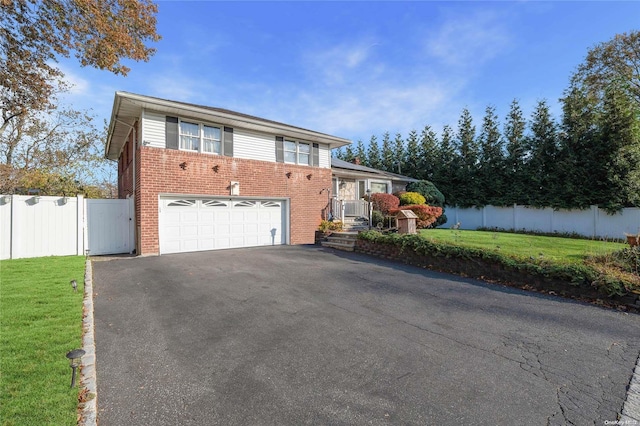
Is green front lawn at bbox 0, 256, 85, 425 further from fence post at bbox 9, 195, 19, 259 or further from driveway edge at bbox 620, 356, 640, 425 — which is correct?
driveway edge at bbox 620, 356, 640, 425

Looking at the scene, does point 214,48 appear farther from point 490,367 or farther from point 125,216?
point 490,367

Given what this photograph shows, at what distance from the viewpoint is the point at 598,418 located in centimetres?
260

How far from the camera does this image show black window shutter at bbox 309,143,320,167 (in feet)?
50.4

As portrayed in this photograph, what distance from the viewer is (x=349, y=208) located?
59.0ft

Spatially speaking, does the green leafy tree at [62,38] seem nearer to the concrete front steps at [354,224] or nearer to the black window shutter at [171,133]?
the black window shutter at [171,133]

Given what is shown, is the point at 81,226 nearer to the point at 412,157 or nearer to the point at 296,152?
the point at 296,152

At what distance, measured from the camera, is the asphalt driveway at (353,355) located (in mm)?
2668

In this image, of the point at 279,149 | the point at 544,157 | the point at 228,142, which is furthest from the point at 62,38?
the point at 544,157

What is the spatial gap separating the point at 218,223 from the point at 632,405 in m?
12.0

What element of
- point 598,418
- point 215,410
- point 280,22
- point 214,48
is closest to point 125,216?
point 214,48

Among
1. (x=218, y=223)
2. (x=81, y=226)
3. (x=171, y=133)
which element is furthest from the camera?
(x=218, y=223)

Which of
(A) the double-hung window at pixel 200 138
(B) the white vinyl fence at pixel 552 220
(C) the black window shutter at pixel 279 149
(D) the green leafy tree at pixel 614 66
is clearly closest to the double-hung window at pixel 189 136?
(A) the double-hung window at pixel 200 138

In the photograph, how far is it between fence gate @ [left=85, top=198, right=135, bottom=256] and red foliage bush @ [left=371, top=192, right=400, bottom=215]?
1147 centimetres

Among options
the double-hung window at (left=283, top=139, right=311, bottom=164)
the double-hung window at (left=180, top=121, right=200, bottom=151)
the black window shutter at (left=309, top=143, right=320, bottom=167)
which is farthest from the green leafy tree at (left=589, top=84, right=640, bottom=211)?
the double-hung window at (left=180, top=121, right=200, bottom=151)
